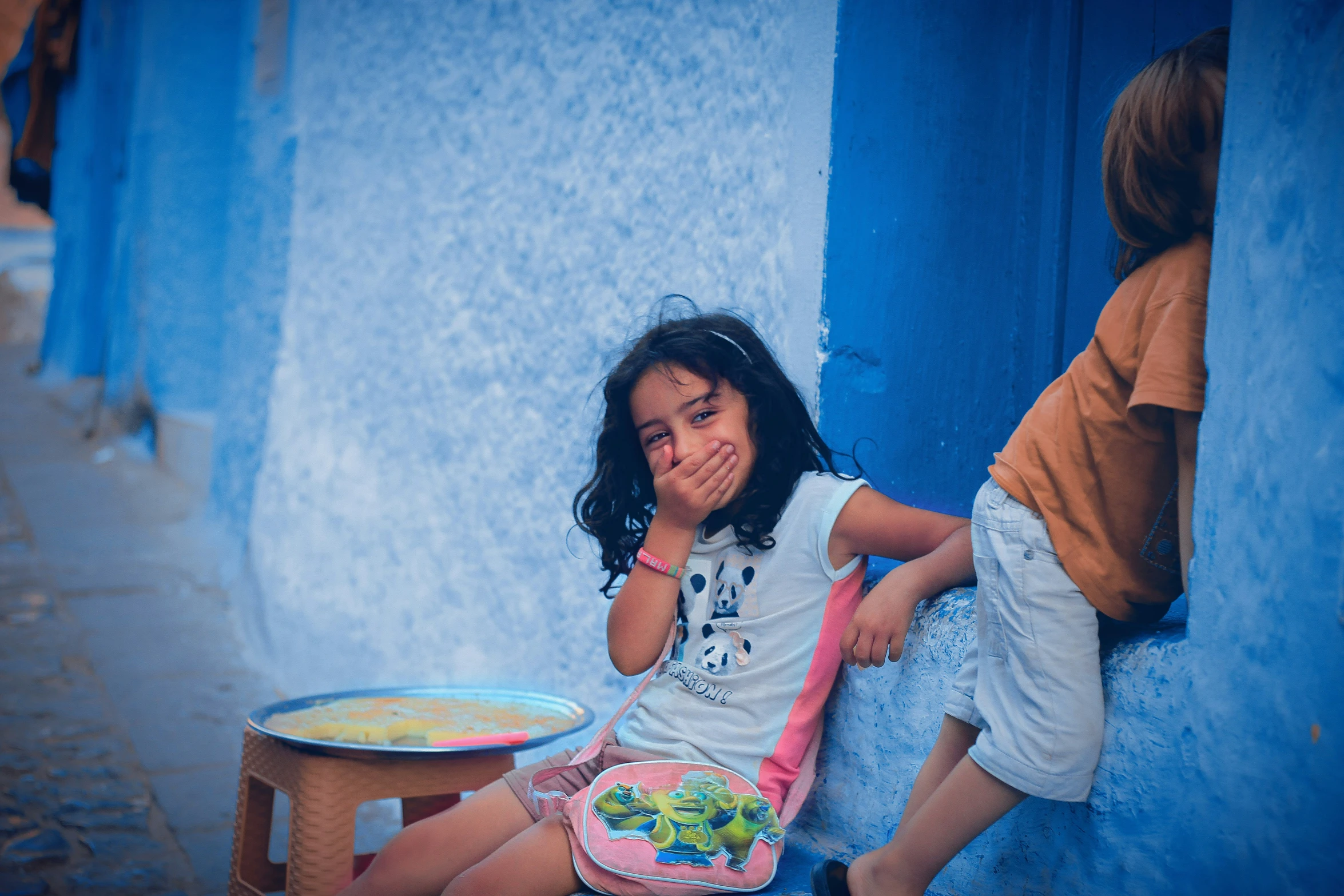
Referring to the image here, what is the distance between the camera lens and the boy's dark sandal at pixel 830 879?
4.35 feet

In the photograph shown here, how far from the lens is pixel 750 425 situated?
5.46ft

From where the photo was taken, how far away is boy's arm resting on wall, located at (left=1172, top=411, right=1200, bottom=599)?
1.18 m

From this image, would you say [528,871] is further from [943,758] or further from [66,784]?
[66,784]

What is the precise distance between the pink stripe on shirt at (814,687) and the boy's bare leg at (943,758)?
247 millimetres

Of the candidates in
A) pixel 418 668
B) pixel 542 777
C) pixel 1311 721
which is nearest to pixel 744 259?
pixel 542 777

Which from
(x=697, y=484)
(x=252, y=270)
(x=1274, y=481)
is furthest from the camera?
(x=252, y=270)

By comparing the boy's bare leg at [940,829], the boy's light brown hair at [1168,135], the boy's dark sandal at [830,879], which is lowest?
the boy's dark sandal at [830,879]

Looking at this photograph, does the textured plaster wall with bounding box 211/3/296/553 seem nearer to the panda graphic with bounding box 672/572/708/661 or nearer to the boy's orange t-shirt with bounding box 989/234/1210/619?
the panda graphic with bounding box 672/572/708/661

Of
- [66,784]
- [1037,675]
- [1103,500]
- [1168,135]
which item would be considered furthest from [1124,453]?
[66,784]

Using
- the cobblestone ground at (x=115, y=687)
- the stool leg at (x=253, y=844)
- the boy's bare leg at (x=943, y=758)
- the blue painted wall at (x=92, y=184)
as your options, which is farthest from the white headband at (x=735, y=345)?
the blue painted wall at (x=92, y=184)

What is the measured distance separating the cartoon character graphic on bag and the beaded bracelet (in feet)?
1.05

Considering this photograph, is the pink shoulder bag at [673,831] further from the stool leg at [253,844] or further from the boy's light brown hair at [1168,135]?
the boy's light brown hair at [1168,135]

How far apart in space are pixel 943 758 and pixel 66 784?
2576mm

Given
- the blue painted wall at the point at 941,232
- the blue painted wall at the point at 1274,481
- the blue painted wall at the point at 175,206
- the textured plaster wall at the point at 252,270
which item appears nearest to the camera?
the blue painted wall at the point at 1274,481
